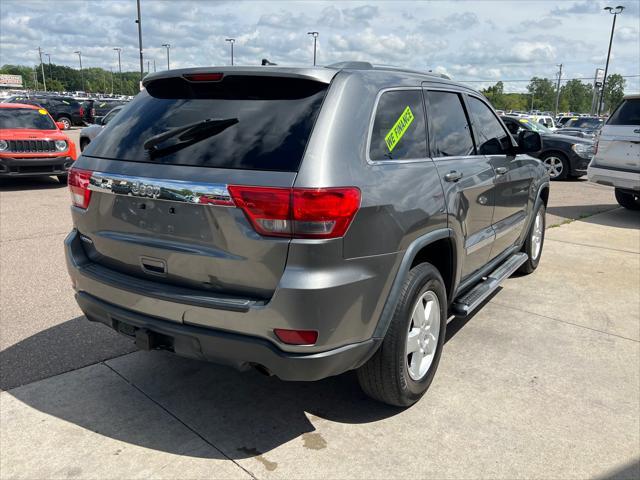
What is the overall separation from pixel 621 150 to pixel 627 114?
2.02 feet

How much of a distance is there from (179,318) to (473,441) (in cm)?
164

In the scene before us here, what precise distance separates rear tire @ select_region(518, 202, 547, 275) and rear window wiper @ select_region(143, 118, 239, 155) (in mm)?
3858

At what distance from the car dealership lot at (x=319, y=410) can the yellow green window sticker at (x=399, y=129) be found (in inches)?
59.8

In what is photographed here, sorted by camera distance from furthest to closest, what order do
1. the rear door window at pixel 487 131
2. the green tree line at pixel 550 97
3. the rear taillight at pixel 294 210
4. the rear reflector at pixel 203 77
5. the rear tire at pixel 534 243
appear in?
the green tree line at pixel 550 97 → the rear tire at pixel 534 243 → the rear door window at pixel 487 131 → the rear reflector at pixel 203 77 → the rear taillight at pixel 294 210

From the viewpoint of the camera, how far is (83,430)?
2.97 meters

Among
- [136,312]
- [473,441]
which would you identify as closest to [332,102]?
[136,312]

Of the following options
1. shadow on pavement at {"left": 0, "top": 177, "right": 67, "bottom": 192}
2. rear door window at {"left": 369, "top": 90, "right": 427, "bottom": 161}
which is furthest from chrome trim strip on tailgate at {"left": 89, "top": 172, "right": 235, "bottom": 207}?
shadow on pavement at {"left": 0, "top": 177, "right": 67, "bottom": 192}

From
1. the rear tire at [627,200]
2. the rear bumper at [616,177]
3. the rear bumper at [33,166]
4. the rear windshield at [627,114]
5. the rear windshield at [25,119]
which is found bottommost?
the rear tire at [627,200]

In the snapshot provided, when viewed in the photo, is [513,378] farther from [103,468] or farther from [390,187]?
[103,468]

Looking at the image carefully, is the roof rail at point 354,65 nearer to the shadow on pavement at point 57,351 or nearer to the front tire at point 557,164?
the shadow on pavement at point 57,351

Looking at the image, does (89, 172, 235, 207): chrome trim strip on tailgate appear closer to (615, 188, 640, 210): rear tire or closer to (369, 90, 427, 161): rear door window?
(369, 90, 427, 161): rear door window

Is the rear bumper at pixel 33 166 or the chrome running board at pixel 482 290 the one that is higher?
the chrome running board at pixel 482 290

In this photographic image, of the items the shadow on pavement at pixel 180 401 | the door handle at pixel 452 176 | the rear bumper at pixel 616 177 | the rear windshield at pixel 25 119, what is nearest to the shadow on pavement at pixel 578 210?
the rear bumper at pixel 616 177

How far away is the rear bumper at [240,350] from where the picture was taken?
254cm
